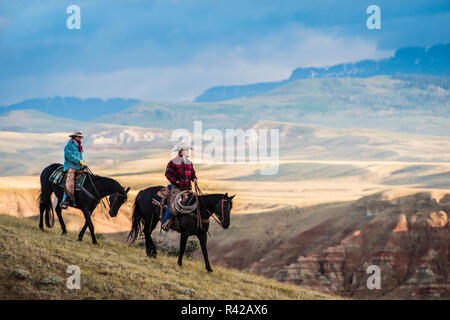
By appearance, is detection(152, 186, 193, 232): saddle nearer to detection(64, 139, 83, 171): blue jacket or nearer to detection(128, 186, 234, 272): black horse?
detection(128, 186, 234, 272): black horse

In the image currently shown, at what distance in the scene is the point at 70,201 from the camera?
20719mm

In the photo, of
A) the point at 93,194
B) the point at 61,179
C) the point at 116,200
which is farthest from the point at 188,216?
the point at 61,179

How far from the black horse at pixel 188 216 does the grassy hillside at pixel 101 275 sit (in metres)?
0.79

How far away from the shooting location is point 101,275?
16188 mm

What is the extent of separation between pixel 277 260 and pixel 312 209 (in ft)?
60.7

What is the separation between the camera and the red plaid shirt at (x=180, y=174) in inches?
762

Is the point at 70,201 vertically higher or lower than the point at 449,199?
higher

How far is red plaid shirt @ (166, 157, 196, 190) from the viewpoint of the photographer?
19.3 metres

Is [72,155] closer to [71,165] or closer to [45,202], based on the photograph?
[71,165]

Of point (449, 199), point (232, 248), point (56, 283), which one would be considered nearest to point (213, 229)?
point (232, 248)

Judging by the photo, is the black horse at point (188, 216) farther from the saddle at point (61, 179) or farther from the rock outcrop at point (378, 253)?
the rock outcrop at point (378, 253)

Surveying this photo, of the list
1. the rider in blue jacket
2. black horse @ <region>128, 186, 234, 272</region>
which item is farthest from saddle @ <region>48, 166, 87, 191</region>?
black horse @ <region>128, 186, 234, 272</region>

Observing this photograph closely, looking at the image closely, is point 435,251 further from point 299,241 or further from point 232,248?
point 232,248
